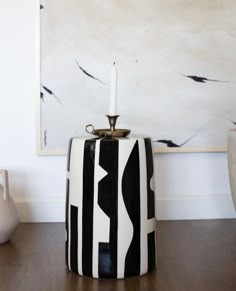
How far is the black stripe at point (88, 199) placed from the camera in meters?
0.78

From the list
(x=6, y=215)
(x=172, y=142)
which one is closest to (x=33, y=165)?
(x=6, y=215)

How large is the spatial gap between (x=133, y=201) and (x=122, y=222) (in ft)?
0.14

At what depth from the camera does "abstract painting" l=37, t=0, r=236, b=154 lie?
115 centimetres

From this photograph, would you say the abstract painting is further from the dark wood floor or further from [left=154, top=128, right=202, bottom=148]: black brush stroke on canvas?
the dark wood floor

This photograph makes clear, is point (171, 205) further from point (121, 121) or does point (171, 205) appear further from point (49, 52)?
point (49, 52)

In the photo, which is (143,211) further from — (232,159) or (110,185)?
(232,159)

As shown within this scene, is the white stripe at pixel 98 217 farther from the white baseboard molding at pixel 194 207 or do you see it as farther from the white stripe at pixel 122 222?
the white baseboard molding at pixel 194 207

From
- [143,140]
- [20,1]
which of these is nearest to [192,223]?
[143,140]

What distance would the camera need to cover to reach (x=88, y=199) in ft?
2.58

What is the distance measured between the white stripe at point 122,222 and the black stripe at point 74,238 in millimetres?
83

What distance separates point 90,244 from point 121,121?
0.47 meters

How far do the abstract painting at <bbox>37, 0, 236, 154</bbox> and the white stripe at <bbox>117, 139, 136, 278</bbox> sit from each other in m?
0.40

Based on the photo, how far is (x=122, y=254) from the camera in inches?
30.9

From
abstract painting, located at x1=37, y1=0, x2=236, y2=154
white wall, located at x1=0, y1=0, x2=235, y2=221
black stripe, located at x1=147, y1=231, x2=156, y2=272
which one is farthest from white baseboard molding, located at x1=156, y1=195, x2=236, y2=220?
black stripe, located at x1=147, y1=231, x2=156, y2=272
